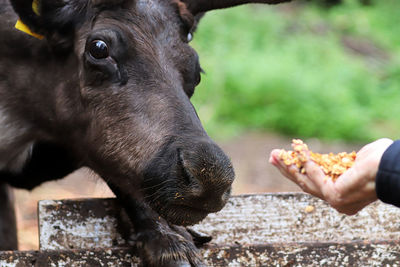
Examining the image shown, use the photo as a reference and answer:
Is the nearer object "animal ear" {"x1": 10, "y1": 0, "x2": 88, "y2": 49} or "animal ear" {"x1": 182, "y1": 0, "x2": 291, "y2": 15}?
"animal ear" {"x1": 10, "y1": 0, "x2": 88, "y2": 49}

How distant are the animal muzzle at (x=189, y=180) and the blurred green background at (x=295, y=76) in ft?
21.0

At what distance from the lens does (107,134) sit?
356 centimetres

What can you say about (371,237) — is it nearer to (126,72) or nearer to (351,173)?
(351,173)

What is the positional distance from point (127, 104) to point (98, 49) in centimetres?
35

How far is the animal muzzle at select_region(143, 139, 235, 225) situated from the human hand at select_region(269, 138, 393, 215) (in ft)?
0.95

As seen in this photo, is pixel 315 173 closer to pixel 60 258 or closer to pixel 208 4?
pixel 60 258

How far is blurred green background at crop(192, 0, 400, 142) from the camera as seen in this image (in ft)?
36.4

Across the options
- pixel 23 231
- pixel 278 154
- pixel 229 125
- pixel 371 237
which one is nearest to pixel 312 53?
A: pixel 229 125

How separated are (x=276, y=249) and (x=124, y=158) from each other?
87 centimetres

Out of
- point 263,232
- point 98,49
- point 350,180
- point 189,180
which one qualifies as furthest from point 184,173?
point 263,232

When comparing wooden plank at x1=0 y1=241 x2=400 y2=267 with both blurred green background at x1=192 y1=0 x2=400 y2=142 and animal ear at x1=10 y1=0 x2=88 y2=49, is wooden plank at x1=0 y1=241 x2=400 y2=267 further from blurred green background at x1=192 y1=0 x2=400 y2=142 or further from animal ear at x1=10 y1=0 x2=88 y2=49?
blurred green background at x1=192 y1=0 x2=400 y2=142

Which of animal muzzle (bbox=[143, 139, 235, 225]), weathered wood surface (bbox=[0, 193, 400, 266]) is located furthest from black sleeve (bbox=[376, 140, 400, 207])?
weathered wood surface (bbox=[0, 193, 400, 266])

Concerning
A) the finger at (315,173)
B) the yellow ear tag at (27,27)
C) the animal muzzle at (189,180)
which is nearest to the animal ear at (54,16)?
the yellow ear tag at (27,27)

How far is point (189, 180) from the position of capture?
304cm
